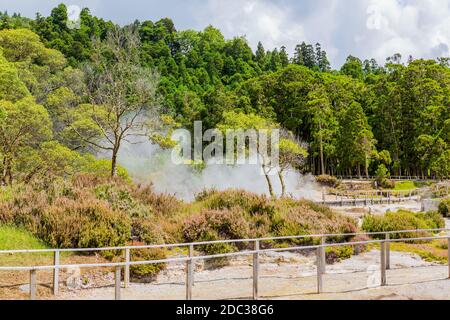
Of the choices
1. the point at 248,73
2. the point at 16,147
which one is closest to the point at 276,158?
the point at 16,147

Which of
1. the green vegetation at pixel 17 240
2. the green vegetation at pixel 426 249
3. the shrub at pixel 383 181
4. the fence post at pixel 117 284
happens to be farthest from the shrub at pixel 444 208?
the fence post at pixel 117 284

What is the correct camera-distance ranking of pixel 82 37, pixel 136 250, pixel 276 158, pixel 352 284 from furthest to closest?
pixel 82 37 < pixel 276 158 < pixel 136 250 < pixel 352 284

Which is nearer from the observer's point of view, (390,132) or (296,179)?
(296,179)

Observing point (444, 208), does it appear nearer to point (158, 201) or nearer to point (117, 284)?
point (158, 201)

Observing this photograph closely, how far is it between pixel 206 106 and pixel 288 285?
194ft

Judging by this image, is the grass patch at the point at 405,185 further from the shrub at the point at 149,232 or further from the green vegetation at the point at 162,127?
the shrub at the point at 149,232

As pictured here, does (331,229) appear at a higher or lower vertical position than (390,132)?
lower

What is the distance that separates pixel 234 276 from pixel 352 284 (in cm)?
181

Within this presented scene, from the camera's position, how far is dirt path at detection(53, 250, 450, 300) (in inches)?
260

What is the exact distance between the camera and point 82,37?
8000 cm

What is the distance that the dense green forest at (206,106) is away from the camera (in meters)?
23.1

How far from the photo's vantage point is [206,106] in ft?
215

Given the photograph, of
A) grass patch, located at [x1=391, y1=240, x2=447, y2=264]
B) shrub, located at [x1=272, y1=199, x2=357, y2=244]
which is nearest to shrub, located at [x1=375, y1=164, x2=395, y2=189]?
shrub, located at [x1=272, y1=199, x2=357, y2=244]

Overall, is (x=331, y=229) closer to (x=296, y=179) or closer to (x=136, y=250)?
(x=136, y=250)
